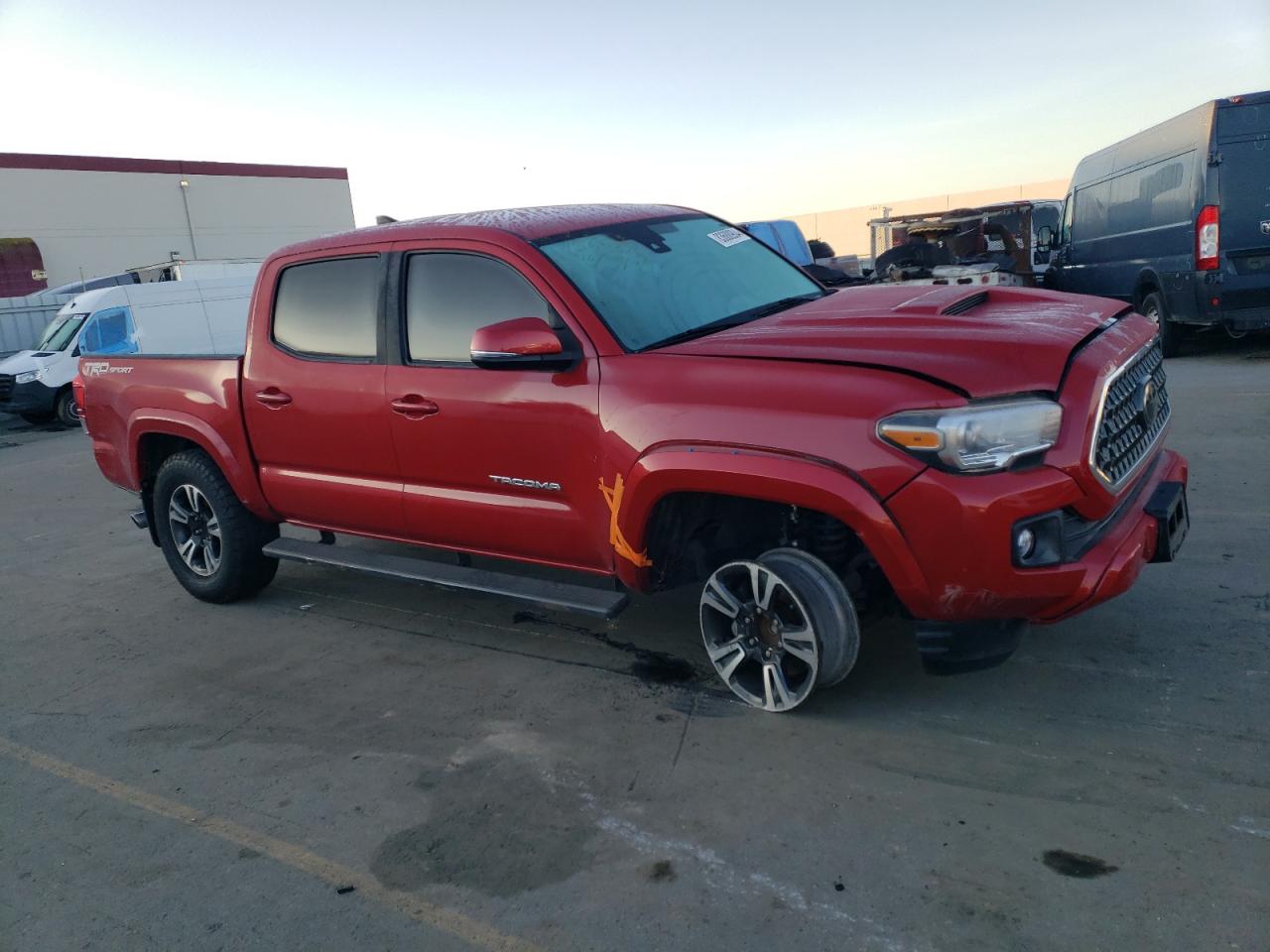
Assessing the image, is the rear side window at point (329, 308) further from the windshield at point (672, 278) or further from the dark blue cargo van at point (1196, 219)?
the dark blue cargo van at point (1196, 219)

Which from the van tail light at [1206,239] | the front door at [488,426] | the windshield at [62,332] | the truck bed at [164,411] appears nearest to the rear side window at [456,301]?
the front door at [488,426]

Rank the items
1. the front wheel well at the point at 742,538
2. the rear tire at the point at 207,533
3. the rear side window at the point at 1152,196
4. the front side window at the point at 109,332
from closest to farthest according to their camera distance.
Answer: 1. the front wheel well at the point at 742,538
2. the rear tire at the point at 207,533
3. the rear side window at the point at 1152,196
4. the front side window at the point at 109,332

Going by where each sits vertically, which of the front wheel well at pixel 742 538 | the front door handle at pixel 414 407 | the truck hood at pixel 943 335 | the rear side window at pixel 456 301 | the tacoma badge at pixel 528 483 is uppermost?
the rear side window at pixel 456 301

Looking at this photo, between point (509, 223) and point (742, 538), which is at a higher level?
point (509, 223)

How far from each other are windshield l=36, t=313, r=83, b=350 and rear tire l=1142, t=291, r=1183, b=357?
15.9 meters

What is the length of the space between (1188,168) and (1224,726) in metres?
9.06

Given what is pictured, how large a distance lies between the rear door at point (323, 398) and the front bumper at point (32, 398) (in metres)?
13.3

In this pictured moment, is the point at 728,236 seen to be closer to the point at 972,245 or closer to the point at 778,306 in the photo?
the point at 778,306

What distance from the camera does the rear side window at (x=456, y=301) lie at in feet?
13.3

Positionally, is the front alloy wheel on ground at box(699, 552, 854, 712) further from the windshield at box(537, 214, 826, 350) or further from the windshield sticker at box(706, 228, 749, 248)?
the windshield sticker at box(706, 228, 749, 248)

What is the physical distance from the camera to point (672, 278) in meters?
4.22

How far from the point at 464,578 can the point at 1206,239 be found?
9295 millimetres

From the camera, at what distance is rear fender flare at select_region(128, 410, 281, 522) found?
202 inches

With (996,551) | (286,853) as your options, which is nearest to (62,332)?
(286,853)
